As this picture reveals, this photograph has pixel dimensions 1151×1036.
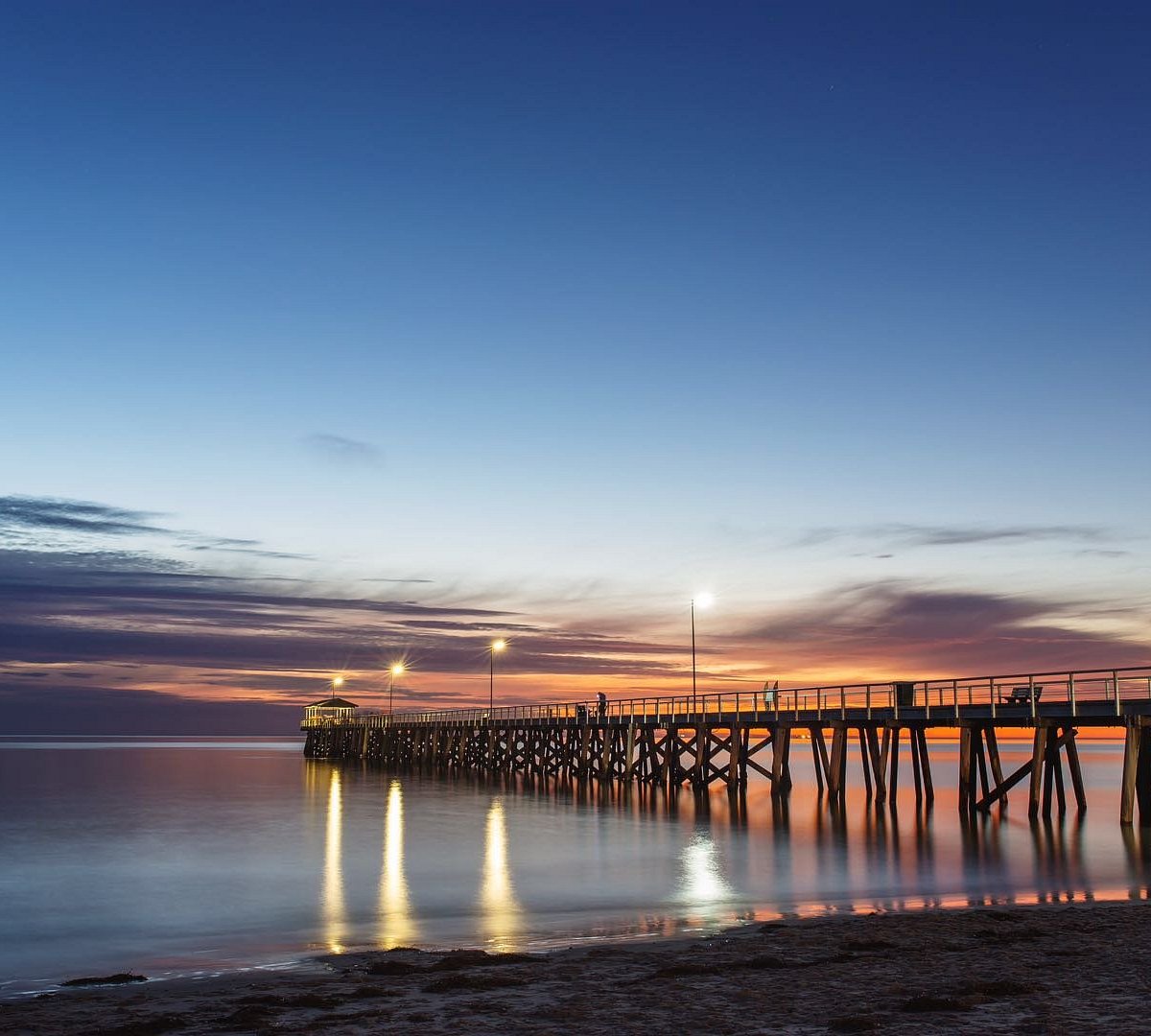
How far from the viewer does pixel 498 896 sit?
69.9 feet

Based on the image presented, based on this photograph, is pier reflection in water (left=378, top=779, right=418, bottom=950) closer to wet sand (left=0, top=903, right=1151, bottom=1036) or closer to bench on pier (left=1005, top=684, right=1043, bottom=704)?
wet sand (left=0, top=903, right=1151, bottom=1036)

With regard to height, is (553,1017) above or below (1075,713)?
below

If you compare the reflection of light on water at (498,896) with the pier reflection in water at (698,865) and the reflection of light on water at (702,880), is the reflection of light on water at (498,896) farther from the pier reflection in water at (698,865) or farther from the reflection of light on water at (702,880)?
the reflection of light on water at (702,880)

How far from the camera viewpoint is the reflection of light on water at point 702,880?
20031 mm

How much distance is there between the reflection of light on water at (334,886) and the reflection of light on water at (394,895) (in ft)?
2.15

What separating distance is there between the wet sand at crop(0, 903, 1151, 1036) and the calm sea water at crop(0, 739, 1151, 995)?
7.39ft

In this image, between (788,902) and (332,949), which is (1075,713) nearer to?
(788,902)

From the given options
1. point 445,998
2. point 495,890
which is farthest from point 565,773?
point 445,998

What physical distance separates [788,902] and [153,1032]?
1220 cm

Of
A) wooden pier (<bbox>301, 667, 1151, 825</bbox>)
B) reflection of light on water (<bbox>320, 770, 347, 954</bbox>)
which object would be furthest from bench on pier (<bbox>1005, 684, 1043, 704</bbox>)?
reflection of light on water (<bbox>320, 770, 347, 954</bbox>)

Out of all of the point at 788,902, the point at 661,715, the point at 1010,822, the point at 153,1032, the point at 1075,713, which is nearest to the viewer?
the point at 153,1032

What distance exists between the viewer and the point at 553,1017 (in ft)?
32.9

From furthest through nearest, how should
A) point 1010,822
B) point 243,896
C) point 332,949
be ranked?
1. point 1010,822
2. point 243,896
3. point 332,949

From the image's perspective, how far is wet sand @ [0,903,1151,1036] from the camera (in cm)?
978
